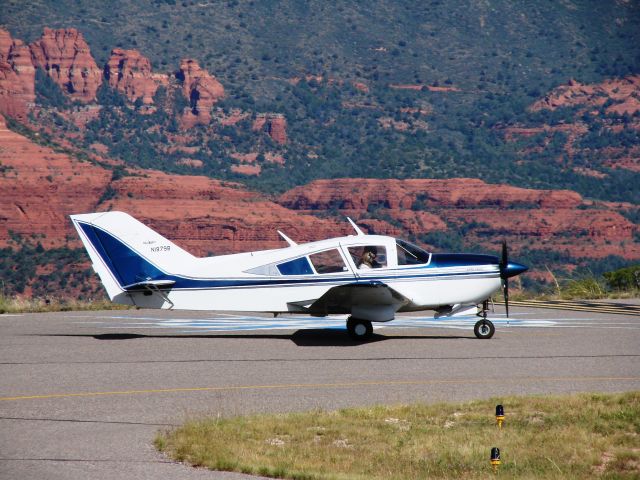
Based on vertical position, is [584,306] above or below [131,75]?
below

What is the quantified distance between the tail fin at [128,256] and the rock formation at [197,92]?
15290cm

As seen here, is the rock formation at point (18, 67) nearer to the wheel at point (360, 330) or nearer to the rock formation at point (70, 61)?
the rock formation at point (70, 61)

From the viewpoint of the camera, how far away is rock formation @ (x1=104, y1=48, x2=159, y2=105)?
7023 inches

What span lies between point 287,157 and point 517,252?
174 feet

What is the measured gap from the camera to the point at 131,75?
583ft

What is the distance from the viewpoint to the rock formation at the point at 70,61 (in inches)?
7200

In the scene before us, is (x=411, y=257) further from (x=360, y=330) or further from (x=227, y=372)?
(x=227, y=372)

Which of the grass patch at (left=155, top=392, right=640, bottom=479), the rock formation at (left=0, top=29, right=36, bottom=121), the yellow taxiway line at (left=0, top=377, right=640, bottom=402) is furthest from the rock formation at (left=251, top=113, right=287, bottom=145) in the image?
the grass patch at (left=155, top=392, right=640, bottom=479)

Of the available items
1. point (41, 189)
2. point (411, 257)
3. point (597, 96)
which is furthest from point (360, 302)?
point (597, 96)

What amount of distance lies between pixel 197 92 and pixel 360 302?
508 feet

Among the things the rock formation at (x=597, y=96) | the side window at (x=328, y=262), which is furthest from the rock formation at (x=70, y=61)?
the side window at (x=328, y=262)

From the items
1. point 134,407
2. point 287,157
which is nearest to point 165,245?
point 134,407

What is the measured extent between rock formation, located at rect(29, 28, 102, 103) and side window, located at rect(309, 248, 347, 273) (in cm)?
16652

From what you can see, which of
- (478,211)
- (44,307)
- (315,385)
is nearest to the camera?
(315,385)
